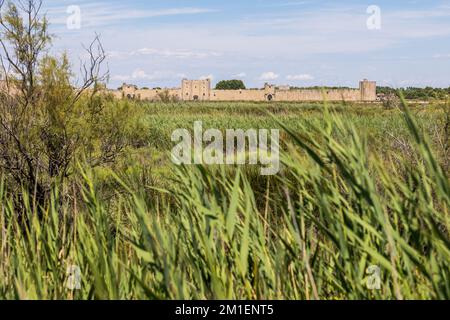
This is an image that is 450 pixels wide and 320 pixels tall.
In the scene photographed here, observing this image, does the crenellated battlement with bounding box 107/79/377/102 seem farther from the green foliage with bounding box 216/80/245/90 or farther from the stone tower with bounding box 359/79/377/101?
the green foliage with bounding box 216/80/245/90

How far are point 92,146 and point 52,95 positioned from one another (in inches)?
38.8

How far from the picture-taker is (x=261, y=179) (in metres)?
10.1

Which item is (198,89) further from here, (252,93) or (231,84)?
(231,84)

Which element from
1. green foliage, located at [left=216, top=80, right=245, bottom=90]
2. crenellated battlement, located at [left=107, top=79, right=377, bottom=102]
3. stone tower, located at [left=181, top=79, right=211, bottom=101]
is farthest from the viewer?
green foliage, located at [left=216, top=80, right=245, bottom=90]

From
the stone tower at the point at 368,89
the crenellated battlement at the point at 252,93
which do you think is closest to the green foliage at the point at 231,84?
the crenellated battlement at the point at 252,93

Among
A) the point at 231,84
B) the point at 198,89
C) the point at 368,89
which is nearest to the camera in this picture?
the point at 368,89

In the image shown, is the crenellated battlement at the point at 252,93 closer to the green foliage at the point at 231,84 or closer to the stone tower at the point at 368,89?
the stone tower at the point at 368,89

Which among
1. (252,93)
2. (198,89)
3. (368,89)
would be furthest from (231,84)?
(368,89)

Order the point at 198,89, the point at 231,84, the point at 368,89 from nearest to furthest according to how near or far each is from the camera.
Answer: the point at 368,89 → the point at 198,89 → the point at 231,84

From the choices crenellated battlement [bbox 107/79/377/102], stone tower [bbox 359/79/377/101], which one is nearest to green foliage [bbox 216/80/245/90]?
crenellated battlement [bbox 107/79/377/102]

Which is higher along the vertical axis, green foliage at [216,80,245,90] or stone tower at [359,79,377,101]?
green foliage at [216,80,245,90]

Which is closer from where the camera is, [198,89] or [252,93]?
[252,93]
